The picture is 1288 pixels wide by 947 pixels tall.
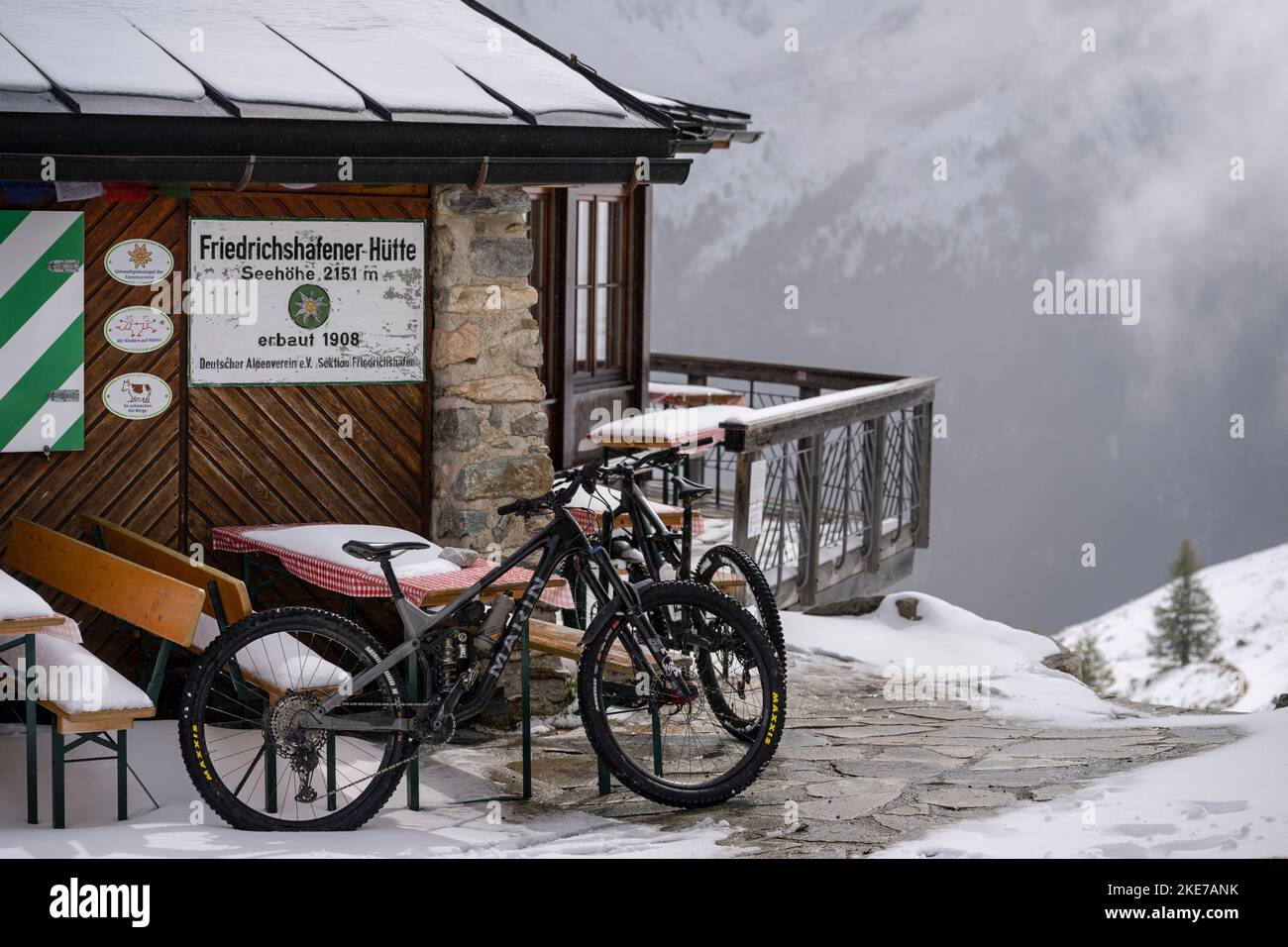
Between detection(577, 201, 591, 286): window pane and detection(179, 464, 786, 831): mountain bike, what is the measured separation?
5969mm

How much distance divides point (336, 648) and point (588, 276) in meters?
4.97

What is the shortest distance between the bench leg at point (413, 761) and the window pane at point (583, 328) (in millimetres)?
6139

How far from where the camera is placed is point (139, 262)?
19.7 feet

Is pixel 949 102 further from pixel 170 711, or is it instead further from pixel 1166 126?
pixel 170 711

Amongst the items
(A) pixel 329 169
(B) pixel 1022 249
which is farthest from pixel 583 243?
(B) pixel 1022 249

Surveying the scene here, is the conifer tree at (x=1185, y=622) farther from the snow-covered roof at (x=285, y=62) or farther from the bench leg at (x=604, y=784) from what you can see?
the bench leg at (x=604, y=784)

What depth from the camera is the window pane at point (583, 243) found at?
10.9 m

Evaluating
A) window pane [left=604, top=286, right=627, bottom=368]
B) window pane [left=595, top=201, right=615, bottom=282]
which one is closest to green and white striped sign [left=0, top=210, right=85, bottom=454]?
window pane [left=595, top=201, right=615, bottom=282]

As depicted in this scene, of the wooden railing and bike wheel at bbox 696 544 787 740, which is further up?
the wooden railing

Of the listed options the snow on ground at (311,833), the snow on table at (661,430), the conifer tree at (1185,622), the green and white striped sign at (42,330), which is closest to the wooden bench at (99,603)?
the snow on ground at (311,833)

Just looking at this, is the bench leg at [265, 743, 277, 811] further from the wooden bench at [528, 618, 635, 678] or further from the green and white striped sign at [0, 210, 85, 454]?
the green and white striped sign at [0, 210, 85, 454]

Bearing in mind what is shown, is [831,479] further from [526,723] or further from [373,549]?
[373,549]

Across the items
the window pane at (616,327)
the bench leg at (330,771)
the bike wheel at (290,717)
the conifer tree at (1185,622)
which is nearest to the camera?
the bike wheel at (290,717)

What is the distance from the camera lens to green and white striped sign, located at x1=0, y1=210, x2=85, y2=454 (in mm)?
5812
